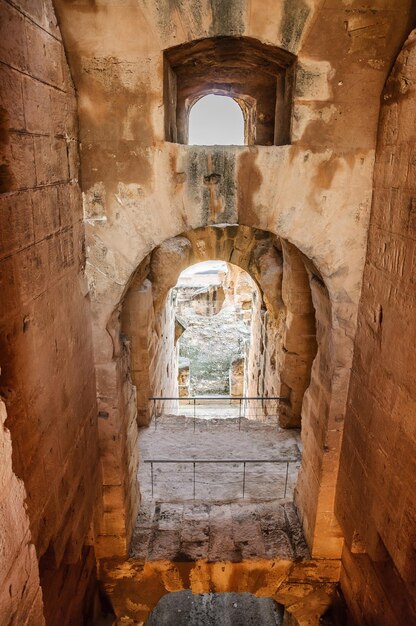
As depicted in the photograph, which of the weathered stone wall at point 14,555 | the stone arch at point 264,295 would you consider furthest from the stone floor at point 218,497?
the weathered stone wall at point 14,555

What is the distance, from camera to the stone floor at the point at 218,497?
503cm

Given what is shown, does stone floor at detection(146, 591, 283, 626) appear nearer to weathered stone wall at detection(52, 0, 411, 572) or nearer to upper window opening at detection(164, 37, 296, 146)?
weathered stone wall at detection(52, 0, 411, 572)

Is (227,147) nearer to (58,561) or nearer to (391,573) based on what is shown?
(58,561)

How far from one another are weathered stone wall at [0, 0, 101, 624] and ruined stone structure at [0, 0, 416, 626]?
0.02 metres

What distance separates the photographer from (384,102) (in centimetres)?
362

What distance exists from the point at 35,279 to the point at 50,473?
50.7 inches

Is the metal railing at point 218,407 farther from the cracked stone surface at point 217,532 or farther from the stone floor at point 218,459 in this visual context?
the cracked stone surface at point 217,532

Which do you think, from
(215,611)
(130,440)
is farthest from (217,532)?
(215,611)

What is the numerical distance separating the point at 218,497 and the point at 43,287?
3.88 metres

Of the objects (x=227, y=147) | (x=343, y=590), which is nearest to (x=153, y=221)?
(x=227, y=147)

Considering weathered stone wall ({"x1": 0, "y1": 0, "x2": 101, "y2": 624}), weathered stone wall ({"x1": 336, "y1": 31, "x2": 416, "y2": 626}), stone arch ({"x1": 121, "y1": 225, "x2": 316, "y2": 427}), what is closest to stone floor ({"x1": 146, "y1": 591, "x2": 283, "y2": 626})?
stone arch ({"x1": 121, "y1": 225, "x2": 316, "y2": 427})

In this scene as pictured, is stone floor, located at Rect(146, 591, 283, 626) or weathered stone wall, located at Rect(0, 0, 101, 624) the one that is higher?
weathered stone wall, located at Rect(0, 0, 101, 624)

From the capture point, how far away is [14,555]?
2057mm

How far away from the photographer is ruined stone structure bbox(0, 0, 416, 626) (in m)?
2.92
